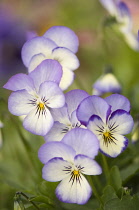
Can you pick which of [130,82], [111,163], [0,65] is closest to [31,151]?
[111,163]

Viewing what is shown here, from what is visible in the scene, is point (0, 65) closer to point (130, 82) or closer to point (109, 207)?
point (130, 82)

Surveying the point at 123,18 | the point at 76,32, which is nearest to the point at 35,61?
the point at 123,18

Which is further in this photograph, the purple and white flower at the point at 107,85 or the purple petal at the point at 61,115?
the purple and white flower at the point at 107,85

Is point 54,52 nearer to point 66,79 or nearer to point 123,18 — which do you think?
point 66,79

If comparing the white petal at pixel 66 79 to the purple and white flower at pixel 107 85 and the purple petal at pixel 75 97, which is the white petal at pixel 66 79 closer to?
the purple petal at pixel 75 97

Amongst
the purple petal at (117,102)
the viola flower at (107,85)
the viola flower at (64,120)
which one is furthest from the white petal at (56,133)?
the viola flower at (107,85)
